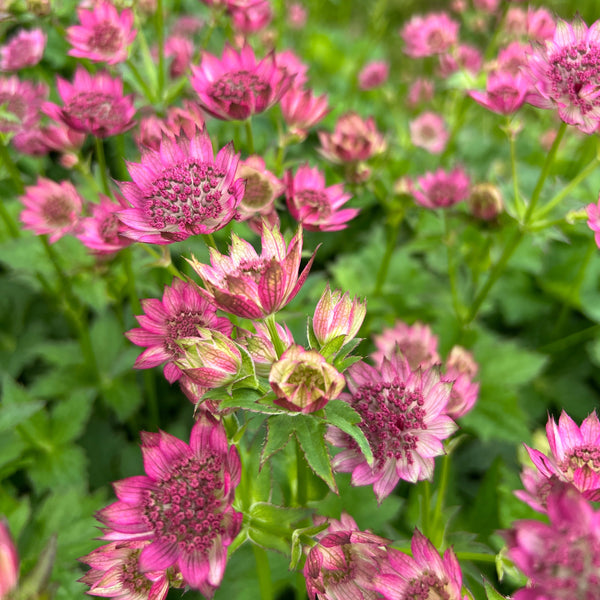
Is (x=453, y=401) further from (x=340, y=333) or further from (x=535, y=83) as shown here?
(x=535, y=83)

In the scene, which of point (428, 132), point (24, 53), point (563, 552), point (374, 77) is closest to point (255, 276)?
point (563, 552)

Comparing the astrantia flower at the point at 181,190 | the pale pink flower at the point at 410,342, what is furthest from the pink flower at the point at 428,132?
the astrantia flower at the point at 181,190

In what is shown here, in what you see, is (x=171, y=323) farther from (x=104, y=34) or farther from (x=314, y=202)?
(x=104, y=34)

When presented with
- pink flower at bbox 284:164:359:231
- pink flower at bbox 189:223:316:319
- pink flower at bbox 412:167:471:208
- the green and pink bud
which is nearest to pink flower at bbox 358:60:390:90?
pink flower at bbox 412:167:471:208

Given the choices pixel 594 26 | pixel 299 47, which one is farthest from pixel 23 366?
pixel 299 47

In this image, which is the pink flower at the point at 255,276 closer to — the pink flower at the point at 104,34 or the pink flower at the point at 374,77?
the pink flower at the point at 104,34
